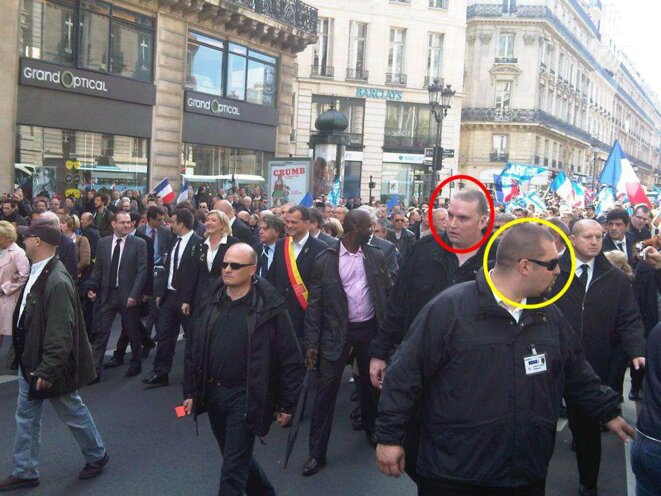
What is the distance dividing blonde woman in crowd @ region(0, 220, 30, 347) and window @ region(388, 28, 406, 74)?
39613 millimetres

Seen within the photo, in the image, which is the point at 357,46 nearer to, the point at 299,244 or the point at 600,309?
the point at 299,244

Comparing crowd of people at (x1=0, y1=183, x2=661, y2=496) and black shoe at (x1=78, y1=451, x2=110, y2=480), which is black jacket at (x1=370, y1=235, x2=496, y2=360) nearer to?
crowd of people at (x1=0, y1=183, x2=661, y2=496)

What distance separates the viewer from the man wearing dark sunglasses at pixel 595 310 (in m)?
5.43

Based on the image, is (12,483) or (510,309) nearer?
(510,309)

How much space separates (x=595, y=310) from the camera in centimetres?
562

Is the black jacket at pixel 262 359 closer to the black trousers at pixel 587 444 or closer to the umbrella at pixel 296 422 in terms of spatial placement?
the umbrella at pixel 296 422

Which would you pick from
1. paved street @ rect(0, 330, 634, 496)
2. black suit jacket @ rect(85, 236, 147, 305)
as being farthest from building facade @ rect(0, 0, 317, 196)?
paved street @ rect(0, 330, 634, 496)

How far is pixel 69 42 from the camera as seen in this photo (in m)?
19.3

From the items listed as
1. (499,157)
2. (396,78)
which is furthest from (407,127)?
(499,157)

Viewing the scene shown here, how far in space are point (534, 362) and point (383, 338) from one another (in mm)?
1683

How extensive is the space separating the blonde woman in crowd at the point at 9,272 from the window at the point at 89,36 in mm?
11678

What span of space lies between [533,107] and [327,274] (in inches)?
2256

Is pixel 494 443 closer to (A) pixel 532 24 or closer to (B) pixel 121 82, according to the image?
(B) pixel 121 82

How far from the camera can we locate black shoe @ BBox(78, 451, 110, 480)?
5492mm
